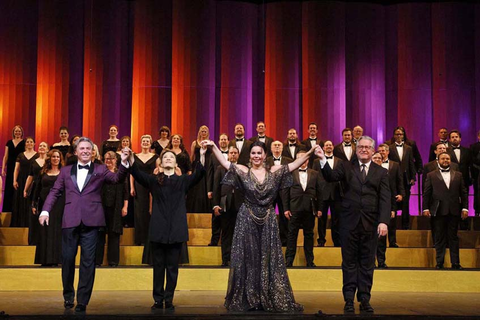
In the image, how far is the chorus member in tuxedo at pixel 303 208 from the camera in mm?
6910

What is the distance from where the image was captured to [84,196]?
4.84m

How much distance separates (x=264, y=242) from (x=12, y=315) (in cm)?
181

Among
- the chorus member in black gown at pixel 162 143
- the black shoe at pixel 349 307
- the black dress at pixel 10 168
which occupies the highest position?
the chorus member in black gown at pixel 162 143

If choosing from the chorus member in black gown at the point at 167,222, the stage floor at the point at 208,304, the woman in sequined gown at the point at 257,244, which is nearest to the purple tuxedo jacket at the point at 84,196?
the chorus member in black gown at the point at 167,222

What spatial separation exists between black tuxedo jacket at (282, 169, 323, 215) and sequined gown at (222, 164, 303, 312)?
2084 mm

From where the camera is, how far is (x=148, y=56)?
10594 millimetres

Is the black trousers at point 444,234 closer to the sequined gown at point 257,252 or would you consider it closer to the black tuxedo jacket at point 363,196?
the black tuxedo jacket at point 363,196

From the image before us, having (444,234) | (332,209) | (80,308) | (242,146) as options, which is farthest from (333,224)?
(80,308)

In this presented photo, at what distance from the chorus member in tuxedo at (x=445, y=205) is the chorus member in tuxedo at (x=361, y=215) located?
231cm

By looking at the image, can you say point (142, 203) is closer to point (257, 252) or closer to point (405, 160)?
point (257, 252)

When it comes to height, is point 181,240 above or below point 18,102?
below

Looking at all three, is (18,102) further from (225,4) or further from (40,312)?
(40,312)

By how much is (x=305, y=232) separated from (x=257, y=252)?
7.11ft

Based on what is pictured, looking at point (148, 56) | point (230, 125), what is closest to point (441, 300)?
point (230, 125)
